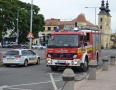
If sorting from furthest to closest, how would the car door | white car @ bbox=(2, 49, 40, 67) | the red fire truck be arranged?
the car door, white car @ bbox=(2, 49, 40, 67), the red fire truck

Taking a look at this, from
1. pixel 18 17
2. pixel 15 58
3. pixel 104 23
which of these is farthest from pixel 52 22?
pixel 15 58

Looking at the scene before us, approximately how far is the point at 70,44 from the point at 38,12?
61.2m

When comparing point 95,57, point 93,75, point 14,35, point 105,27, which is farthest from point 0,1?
point 105,27

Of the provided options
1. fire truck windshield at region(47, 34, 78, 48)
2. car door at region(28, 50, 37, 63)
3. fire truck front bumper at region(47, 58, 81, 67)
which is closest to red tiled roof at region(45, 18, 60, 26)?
car door at region(28, 50, 37, 63)

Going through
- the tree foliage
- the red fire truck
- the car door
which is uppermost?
the tree foliage

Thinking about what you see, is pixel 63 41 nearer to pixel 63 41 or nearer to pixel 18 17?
pixel 63 41

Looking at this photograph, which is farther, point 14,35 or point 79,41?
point 14,35

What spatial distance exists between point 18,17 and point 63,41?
51.2 meters

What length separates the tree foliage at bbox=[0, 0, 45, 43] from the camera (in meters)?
65.1

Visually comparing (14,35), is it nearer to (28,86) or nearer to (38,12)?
(38,12)

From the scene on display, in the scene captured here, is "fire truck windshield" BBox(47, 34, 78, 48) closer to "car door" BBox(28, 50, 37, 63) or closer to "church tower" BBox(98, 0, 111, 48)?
"car door" BBox(28, 50, 37, 63)

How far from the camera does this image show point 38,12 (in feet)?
257

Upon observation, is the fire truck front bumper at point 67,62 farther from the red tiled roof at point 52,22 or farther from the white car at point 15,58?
the red tiled roof at point 52,22

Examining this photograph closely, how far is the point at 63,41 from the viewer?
1811 cm
